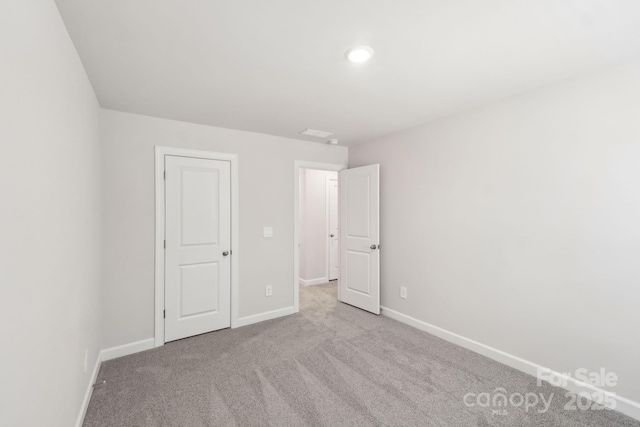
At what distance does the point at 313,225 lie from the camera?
533cm

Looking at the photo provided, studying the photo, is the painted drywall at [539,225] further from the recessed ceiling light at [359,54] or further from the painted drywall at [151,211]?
the painted drywall at [151,211]

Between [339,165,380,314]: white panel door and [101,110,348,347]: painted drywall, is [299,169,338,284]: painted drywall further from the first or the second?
[101,110,348,347]: painted drywall

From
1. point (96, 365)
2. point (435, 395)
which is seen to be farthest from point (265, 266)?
point (435, 395)

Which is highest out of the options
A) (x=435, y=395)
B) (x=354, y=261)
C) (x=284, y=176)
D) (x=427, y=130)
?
(x=427, y=130)

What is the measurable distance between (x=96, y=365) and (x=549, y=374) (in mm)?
3777

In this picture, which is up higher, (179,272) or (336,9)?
(336,9)

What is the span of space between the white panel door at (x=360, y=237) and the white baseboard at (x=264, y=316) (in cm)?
95

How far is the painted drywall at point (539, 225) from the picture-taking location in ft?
6.41

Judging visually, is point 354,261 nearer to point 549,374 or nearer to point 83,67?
point 549,374

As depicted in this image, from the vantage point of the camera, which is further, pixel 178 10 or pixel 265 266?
pixel 265 266

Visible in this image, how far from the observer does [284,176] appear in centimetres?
377

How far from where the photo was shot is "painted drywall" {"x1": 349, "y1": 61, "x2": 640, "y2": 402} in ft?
6.41

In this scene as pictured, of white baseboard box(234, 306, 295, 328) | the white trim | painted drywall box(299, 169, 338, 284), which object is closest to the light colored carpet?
the white trim

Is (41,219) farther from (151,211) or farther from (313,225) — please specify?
(313,225)
